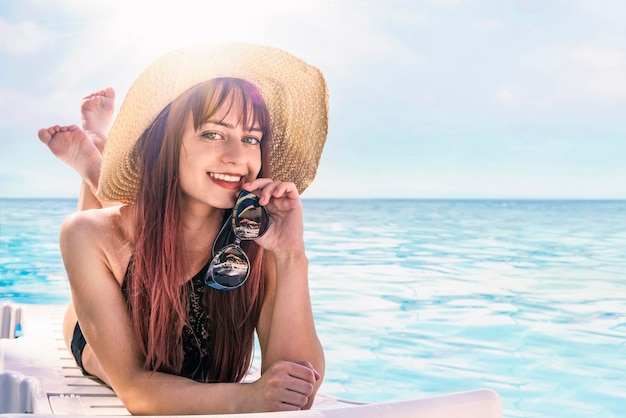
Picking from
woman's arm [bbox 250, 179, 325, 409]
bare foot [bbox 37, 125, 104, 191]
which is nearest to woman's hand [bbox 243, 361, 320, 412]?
woman's arm [bbox 250, 179, 325, 409]

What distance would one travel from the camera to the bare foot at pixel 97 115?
3477 mm

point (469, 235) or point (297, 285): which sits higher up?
point (297, 285)

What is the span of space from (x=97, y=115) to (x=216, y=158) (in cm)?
173

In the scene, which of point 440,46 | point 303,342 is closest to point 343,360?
point 303,342

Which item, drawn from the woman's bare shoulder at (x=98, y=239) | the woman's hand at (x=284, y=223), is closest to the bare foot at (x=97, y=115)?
the woman's bare shoulder at (x=98, y=239)

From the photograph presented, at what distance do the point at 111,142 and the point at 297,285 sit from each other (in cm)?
70

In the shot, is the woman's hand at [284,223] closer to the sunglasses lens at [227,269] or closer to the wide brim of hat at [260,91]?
the sunglasses lens at [227,269]

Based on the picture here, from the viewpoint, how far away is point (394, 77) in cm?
2469

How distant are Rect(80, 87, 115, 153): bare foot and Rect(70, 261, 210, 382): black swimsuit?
58.0 inches

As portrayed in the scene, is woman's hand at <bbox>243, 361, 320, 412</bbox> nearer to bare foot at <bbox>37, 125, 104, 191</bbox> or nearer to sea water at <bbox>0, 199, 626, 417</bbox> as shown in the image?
bare foot at <bbox>37, 125, 104, 191</bbox>

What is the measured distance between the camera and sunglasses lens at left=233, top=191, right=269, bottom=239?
79.4 inches

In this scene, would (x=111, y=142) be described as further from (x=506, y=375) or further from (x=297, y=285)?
(x=506, y=375)

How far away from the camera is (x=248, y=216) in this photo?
79.8 inches

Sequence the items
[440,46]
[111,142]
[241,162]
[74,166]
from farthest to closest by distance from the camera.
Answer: [440,46] → [74,166] → [111,142] → [241,162]
